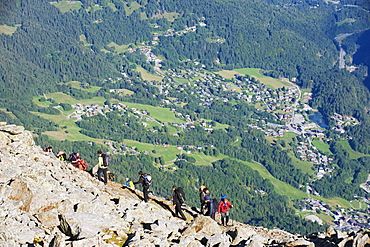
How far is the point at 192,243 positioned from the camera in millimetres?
30125

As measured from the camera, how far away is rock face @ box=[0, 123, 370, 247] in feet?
95.0

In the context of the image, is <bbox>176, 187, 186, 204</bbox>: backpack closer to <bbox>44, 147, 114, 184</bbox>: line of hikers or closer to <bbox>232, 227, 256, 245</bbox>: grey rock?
<bbox>232, 227, 256, 245</bbox>: grey rock

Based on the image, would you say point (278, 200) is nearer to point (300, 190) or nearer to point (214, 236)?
point (300, 190)

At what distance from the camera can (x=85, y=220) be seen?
3209cm

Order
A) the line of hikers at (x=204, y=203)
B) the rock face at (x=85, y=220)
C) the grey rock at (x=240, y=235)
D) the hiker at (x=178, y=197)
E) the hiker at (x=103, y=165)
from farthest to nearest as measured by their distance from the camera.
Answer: the hiker at (x=103, y=165) → the line of hikers at (x=204, y=203) → the hiker at (x=178, y=197) → the grey rock at (x=240, y=235) → the rock face at (x=85, y=220)

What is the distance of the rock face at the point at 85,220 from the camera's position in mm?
28969

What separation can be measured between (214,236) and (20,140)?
2253cm

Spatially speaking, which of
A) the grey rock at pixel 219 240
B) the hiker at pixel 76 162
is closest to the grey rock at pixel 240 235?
the grey rock at pixel 219 240

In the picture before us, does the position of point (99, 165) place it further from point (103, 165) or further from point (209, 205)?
point (209, 205)

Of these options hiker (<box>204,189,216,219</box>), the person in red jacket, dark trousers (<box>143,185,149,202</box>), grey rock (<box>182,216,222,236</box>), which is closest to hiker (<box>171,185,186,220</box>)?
hiker (<box>204,189,216,219</box>)

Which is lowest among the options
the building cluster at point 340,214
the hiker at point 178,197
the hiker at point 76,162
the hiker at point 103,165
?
the building cluster at point 340,214

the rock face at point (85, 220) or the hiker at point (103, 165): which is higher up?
the rock face at point (85, 220)

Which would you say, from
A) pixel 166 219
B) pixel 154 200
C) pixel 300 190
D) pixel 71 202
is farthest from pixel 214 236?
pixel 300 190

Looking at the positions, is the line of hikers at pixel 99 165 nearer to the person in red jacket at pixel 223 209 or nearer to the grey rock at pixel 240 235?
the person in red jacket at pixel 223 209
